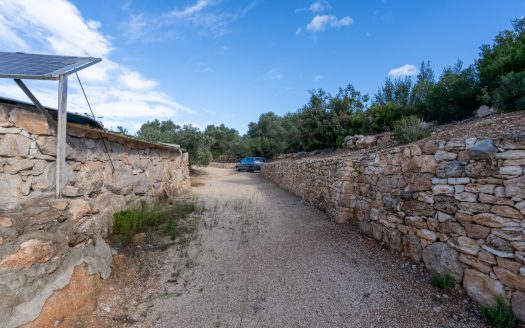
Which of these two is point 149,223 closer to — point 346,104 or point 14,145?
point 14,145

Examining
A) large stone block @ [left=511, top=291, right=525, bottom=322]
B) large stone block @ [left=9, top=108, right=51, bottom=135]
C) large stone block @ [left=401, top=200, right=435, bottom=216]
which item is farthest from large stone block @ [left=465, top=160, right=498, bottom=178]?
large stone block @ [left=9, top=108, right=51, bottom=135]

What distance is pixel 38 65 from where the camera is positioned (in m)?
3.06

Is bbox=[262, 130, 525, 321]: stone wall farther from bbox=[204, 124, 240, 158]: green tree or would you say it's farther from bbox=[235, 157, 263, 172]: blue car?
bbox=[204, 124, 240, 158]: green tree

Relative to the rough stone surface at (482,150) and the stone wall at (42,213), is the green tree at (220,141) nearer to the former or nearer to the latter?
the stone wall at (42,213)

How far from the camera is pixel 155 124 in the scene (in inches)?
1122

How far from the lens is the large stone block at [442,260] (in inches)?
118

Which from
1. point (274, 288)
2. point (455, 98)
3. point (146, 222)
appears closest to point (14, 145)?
point (146, 222)

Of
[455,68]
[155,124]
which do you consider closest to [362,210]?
[455,68]

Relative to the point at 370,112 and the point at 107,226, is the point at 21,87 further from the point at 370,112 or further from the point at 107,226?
the point at 370,112

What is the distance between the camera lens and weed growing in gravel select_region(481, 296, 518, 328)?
2.40 metres

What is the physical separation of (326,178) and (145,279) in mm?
4853

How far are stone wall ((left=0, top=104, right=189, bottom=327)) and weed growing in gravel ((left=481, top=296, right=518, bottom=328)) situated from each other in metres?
4.41

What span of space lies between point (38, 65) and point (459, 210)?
219 inches

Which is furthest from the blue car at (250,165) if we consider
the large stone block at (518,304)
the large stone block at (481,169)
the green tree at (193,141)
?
the large stone block at (518,304)
